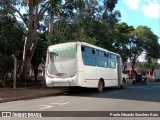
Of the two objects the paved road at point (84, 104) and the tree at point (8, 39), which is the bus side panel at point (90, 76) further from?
the tree at point (8, 39)

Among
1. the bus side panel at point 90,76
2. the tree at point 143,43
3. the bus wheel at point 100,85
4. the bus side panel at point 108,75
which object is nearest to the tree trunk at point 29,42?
the bus side panel at point 108,75

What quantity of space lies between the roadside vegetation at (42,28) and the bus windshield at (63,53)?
4.75 metres

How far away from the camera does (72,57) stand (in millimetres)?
19594

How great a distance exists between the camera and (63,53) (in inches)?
786

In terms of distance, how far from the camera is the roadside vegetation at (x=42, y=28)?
24.8 m

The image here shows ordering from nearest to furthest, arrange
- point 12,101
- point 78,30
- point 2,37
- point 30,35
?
point 12,101, point 2,37, point 30,35, point 78,30

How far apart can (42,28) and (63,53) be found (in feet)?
43.4

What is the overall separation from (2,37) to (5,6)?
7.85ft

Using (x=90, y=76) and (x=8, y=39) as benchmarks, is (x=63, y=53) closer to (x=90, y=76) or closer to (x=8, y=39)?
(x=90, y=76)

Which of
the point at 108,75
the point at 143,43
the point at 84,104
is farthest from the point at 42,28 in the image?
the point at 143,43

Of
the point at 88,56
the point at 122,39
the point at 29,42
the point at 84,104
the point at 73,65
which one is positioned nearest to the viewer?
the point at 84,104

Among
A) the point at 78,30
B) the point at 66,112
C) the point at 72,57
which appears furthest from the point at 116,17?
the point at 66,112

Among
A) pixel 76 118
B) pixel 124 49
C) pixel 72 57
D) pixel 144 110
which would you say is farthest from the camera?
pixel 124 49

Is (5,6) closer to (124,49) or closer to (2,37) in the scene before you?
(2,37)
